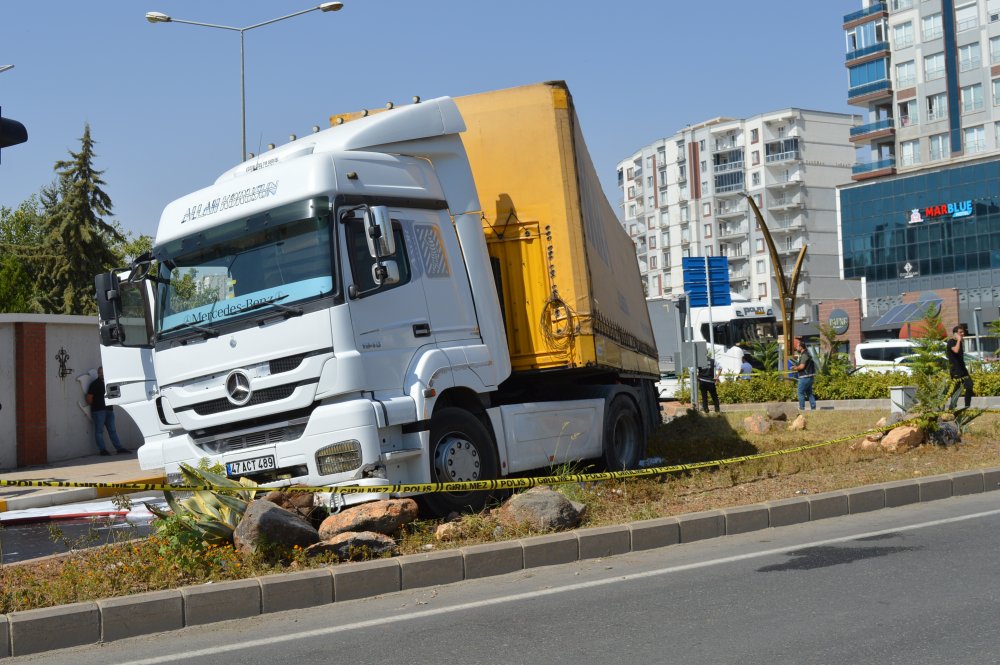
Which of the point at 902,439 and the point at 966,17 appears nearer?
the point at 902,439

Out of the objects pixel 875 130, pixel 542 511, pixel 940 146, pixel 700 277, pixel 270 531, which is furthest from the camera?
pixel 875 130

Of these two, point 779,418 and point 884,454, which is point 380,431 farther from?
point 779,418

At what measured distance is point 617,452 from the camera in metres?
12.6

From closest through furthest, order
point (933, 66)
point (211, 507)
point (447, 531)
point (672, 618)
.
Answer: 1. point (672, 618)
2. point (211, 507)
3. point (447, 531)
4. point (933, 66)

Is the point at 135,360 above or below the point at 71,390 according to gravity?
above

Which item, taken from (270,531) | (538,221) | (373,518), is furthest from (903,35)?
(270,531)

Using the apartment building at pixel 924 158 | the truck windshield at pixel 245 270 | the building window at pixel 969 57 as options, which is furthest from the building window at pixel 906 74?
the truck windshield at pixel 245 270

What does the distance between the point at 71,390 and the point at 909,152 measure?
63790mm

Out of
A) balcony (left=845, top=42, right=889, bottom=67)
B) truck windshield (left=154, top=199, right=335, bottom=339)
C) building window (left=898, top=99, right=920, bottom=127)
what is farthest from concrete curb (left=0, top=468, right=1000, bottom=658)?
balcony (left=845, top=42, right=889, bottom=67)

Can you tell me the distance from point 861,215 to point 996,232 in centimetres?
1027

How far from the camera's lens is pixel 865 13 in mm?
76000

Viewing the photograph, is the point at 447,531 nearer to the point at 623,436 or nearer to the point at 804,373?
the point at 623,436

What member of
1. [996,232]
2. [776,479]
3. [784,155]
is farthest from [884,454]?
[784,155]

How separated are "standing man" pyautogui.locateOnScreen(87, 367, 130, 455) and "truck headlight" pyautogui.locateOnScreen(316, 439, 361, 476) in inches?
480
